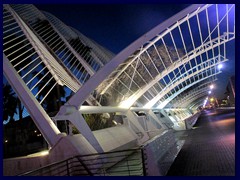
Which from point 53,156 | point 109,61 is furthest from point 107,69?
point 53,156

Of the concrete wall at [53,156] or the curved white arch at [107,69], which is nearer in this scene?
the concrete wall at [53,156]

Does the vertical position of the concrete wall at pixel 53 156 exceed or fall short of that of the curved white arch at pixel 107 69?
it falls short

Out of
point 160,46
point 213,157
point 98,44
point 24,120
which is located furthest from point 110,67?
point 24,120

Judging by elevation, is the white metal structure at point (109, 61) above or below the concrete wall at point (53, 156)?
above

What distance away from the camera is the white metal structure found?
12469 mm

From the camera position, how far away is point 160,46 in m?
22.2

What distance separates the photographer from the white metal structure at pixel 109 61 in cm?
1247

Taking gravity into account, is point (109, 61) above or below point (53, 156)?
above

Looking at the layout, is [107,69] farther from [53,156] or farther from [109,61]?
[53,156]

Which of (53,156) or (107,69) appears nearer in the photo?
(53,156)

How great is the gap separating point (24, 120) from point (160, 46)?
22318 millimetres

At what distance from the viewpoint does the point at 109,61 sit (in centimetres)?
1309
